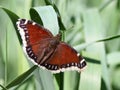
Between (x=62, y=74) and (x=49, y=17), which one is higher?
(x=49, y=17)

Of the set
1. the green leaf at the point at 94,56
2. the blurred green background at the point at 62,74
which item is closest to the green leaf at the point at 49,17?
the blurred green background at the point at 62,74

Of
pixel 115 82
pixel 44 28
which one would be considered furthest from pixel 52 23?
pixel 115 82

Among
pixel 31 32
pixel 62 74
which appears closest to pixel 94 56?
pixel 62 74

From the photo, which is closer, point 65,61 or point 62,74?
point 65,61

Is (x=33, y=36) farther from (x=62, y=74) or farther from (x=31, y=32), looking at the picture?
(x=62, y=74)

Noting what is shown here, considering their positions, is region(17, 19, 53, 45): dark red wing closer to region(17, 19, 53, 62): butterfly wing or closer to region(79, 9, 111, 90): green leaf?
region(17, 19, 53, 62): butterfly wing

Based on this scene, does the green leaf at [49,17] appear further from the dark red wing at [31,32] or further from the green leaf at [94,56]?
the green leaf at [94,56]

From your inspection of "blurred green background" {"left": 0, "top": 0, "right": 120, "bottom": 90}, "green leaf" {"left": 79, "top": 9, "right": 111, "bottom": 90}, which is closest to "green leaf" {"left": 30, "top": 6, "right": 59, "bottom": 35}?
"blurred green background" {"left": 0, "top": 0, "right": 120, "bottom": 90}
